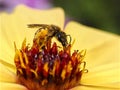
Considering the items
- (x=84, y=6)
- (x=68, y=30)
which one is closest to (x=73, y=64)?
(x=68, y=30)

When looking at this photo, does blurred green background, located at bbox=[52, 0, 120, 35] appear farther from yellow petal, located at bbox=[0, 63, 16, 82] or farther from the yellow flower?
yellow petal, located at bbox=[0, 63, 16, 82]

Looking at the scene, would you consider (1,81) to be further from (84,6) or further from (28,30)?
(84,6)

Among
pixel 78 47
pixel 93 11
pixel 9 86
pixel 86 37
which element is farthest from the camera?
pixel 93 11

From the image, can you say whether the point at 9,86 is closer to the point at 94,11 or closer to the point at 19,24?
the point at 19,24

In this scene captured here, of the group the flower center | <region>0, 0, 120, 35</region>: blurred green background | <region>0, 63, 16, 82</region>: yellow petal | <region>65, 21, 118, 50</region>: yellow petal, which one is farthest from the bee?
<region>0, 0, 120, 35</region>: blurred green background

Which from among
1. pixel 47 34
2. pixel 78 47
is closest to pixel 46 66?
pixel 47 34

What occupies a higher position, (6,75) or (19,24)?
(19,24)
